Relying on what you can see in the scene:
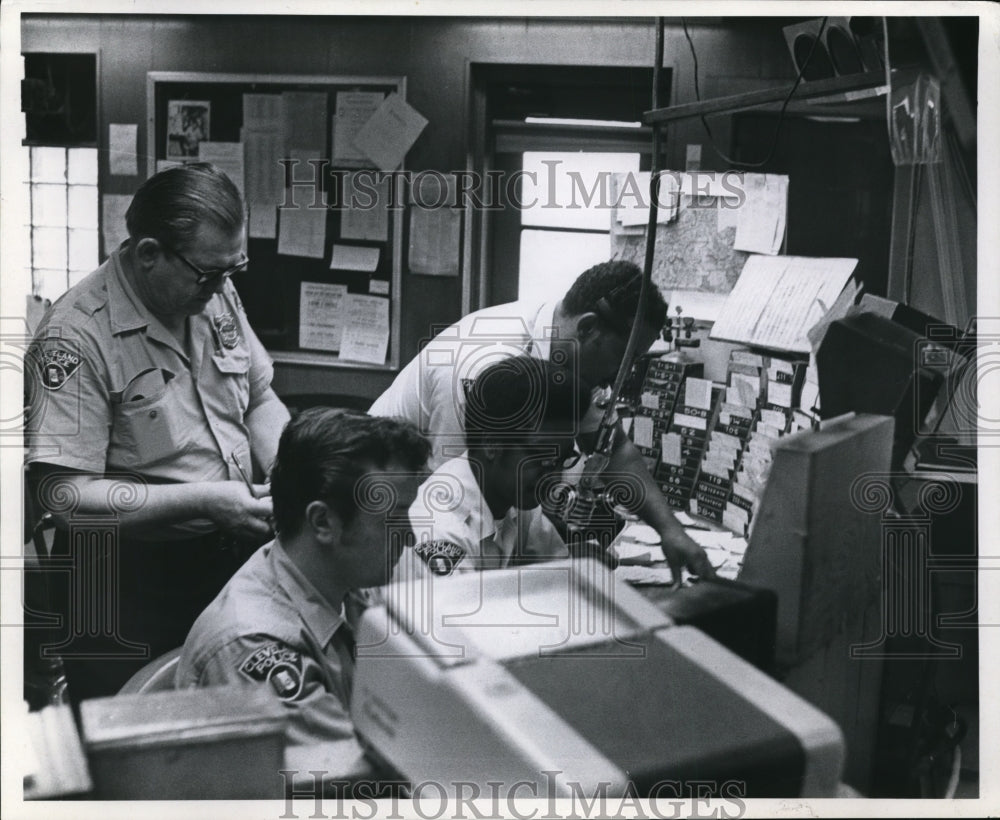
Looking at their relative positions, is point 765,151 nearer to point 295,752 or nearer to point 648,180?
point 648,180

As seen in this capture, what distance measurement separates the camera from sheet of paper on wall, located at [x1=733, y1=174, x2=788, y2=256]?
6.33ft

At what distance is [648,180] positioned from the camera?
192 centimetres

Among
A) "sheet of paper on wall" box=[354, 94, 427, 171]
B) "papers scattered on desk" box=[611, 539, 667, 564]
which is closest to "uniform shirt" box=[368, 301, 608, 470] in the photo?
"papers scattered on desk" box=[611, 539, 667, 564]

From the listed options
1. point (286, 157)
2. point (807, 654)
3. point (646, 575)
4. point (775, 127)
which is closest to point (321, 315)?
point (286, 157)

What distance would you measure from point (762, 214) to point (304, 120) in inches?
34.6

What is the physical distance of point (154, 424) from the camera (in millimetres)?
1868

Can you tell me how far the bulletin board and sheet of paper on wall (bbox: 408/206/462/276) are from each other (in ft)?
0.10

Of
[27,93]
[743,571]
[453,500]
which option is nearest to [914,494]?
[743,571]

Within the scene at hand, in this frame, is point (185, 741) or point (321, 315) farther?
point (321, 315)

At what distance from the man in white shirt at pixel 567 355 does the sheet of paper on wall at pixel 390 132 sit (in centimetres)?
33

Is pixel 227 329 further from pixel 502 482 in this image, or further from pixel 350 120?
pixel 502 482

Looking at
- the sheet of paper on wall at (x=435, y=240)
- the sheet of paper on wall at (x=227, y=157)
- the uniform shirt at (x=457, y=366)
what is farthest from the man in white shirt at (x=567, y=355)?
the sheet of paper on wall at (x=227, y=157)

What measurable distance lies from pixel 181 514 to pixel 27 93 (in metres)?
0.83

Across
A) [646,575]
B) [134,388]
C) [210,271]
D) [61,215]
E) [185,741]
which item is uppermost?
[61,215]
